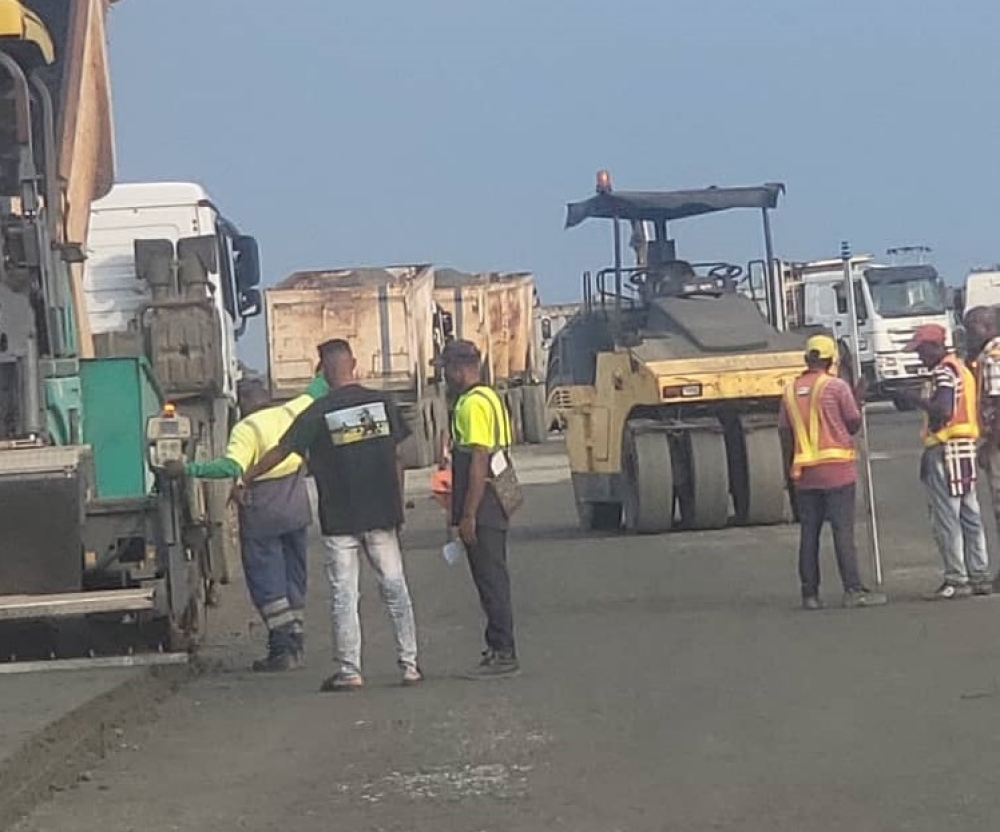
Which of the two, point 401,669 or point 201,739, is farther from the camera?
point 401,669

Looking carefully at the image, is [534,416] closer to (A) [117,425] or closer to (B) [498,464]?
(A) [117,425]

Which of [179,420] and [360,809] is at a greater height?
[179,420]

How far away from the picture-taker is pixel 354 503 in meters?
11.9

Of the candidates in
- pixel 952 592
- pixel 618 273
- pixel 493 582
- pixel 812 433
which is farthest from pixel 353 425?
pixel 618 273

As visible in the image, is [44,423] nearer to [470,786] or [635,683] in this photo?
[635,683]

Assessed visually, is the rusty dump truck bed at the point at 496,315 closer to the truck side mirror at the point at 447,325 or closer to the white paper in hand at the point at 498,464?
the truck side mirror at the point at 447,325

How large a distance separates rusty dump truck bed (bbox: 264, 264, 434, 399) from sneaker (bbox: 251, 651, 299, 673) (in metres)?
22.0

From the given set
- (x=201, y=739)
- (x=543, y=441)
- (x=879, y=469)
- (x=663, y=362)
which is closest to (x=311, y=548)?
(x=663, y=362)

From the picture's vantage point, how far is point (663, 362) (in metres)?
20.6

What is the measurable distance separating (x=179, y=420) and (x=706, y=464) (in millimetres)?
7969

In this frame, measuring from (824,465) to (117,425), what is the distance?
4521 millimetres

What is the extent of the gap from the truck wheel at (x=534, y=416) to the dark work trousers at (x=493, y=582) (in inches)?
1290

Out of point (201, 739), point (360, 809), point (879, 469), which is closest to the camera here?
point (360, 809)

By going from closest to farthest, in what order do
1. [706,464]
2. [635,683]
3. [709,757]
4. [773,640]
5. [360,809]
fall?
[360,809] → [709,757] → [635,683] → [773,640] → [706,464]
